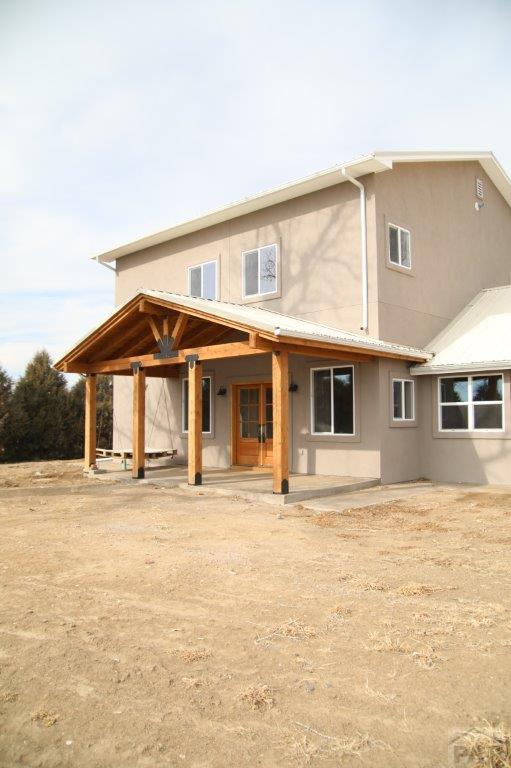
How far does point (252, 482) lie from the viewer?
1191 centimetres

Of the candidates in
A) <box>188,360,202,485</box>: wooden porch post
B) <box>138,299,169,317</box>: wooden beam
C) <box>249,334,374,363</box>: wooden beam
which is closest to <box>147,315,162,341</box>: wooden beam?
<box>138,299,169,317</box>: wooden beam

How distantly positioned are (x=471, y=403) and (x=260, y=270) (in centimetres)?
600

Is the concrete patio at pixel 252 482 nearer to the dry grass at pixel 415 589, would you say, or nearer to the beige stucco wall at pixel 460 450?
the beige stucco wall at pixel 460 450

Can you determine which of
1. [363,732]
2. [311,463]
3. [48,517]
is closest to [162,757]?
[363,732]

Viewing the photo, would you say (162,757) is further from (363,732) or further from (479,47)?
(479,47)

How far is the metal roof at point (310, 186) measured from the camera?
12430 mm

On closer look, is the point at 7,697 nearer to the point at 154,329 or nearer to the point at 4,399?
the point at 154,329

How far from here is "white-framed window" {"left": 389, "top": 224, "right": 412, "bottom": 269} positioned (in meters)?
13.2

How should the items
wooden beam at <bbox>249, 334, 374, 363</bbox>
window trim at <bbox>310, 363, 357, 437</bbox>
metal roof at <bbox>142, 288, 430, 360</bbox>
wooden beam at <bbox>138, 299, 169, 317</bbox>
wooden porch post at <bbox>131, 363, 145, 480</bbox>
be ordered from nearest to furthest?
1. metal roof at <bbox>142, 288, 430, 360</bbox>
2. wooden beam at <bbox>249, 334, 374, 363</bbox>
3. wooden beam at <bbox>138, 299, 169, 317</bbox>
4. window trim at <bbox>310, 363, 357, 437</bbox>
5. wooden porch post at <bbox>131, 363, 145, 480</bbox>

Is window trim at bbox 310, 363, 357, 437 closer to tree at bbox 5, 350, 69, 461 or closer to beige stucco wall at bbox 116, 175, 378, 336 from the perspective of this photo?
beige stucco wall at bbox 116, 175, 378, 336

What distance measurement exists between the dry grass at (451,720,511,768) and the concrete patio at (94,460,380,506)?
6.97 m

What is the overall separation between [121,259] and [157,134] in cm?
395

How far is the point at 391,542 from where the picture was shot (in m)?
6.99

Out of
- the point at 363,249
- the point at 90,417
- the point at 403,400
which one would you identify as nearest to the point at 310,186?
the point at 363,249
